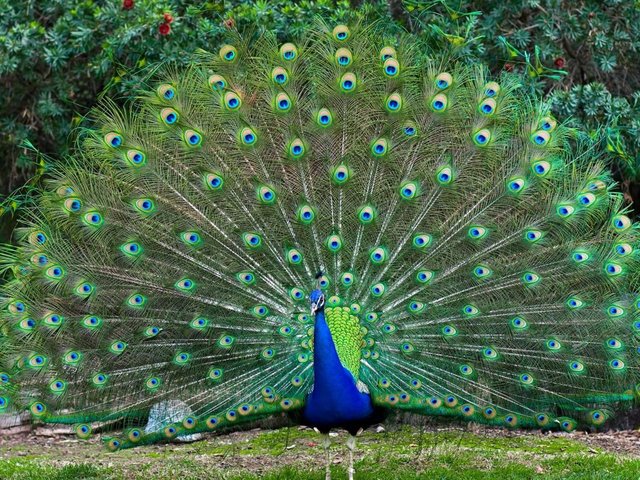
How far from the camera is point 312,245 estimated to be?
5828mm

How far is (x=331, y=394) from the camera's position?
5457 millimetres

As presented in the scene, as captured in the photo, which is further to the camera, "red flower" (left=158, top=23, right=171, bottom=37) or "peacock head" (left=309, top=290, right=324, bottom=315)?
"red flower" (left=158, top=23, right=171, bottom=37)

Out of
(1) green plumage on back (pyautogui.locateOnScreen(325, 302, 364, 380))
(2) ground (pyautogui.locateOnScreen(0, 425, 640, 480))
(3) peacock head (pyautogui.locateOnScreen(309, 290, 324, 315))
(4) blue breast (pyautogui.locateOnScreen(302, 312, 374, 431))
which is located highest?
(3) peacock head (pyautogui.locateOnScreen(309, 290, 324, 315))

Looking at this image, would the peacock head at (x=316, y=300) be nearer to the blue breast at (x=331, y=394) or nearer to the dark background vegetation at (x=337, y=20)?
the blue breast at (x=331, y=394)

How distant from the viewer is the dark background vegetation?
291 inches

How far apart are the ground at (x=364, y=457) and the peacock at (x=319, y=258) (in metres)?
0.78

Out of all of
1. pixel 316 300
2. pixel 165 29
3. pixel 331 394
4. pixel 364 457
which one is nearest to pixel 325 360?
pixel 331 394

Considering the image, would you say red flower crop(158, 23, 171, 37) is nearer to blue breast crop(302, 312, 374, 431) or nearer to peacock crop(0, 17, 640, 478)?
peacock crop(0, 17, 640, 478)

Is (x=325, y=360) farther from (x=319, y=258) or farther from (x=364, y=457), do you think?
(x=364, y=457)

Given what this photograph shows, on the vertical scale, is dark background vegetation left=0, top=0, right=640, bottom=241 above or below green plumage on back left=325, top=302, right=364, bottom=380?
above

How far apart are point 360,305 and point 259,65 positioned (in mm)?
1556

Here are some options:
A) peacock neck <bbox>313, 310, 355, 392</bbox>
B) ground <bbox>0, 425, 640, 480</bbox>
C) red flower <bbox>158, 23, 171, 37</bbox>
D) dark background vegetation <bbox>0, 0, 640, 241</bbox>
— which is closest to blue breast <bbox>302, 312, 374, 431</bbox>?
peacock neck <bbox>313, 310, 355, 392</bbox>

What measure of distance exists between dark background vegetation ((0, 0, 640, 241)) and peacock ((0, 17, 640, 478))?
125 cm

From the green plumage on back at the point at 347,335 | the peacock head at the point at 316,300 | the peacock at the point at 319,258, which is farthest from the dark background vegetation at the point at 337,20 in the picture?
the peacock head at the point at 316,300
